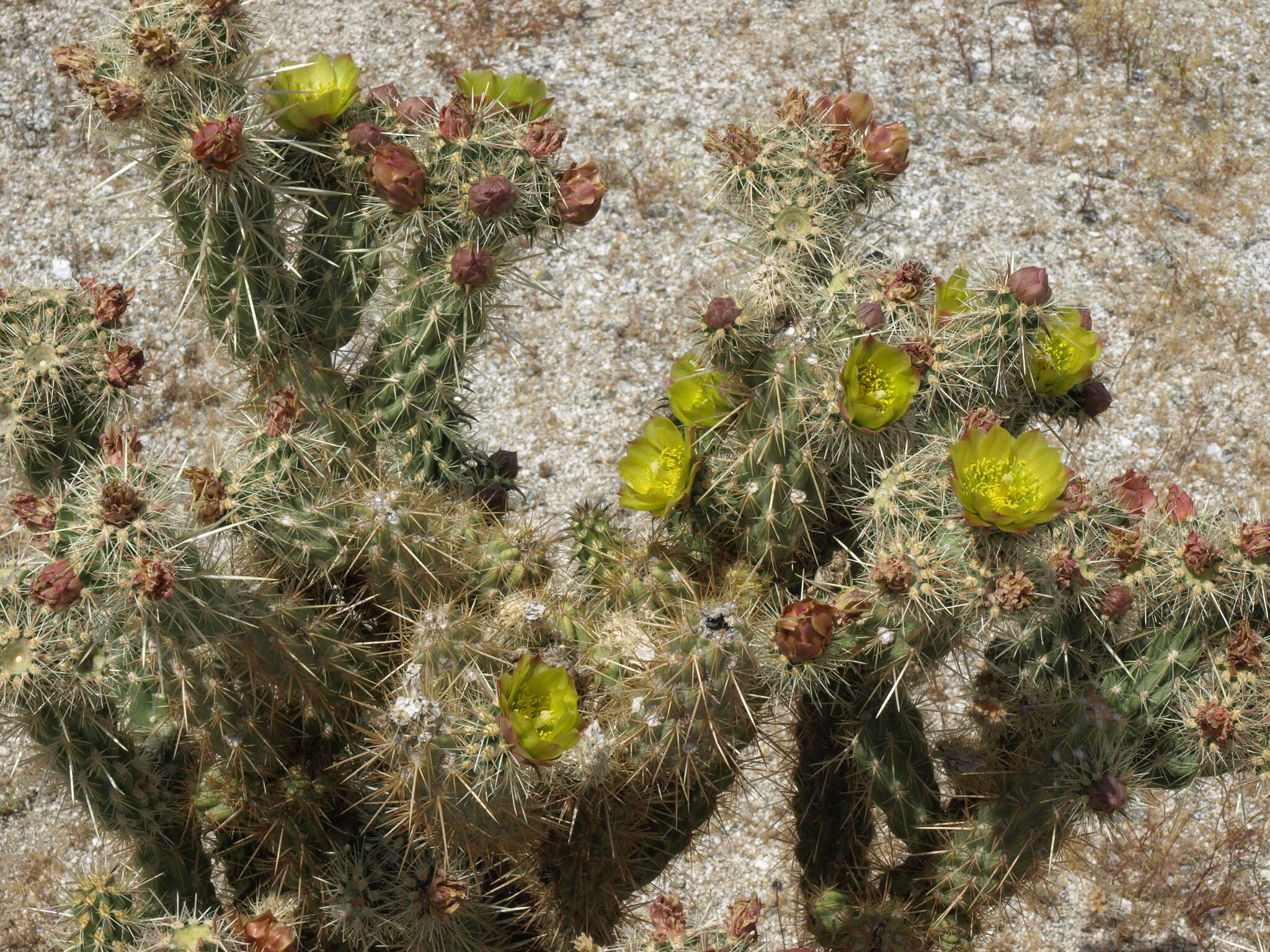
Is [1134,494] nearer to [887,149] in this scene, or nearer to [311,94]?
[887,149]

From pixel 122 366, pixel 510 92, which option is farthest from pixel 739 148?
pixel 122 366

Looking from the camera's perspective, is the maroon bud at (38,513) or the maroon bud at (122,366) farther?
the maroon bud at (122,366)

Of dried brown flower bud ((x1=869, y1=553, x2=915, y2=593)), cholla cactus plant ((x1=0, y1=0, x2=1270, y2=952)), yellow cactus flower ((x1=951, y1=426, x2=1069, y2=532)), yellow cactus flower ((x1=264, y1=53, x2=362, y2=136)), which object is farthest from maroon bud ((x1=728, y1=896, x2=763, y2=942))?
yellow cactus flower ((x1=264, y1=53, x2=362, y2=136))

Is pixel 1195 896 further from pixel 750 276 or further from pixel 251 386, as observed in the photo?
pixel 251 386

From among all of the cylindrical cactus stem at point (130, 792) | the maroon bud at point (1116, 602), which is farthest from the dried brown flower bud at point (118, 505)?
the maroon bud at point (1116, 602)

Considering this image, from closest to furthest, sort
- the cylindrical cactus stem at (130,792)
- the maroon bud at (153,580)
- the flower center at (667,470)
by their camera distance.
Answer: the maroon bud at (153,580), the cylindrical cactus stem at (130,792), the flower center at (667,470)

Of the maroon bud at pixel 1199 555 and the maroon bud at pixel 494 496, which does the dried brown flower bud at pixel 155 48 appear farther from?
the maroon bud at pixel 1199 555
